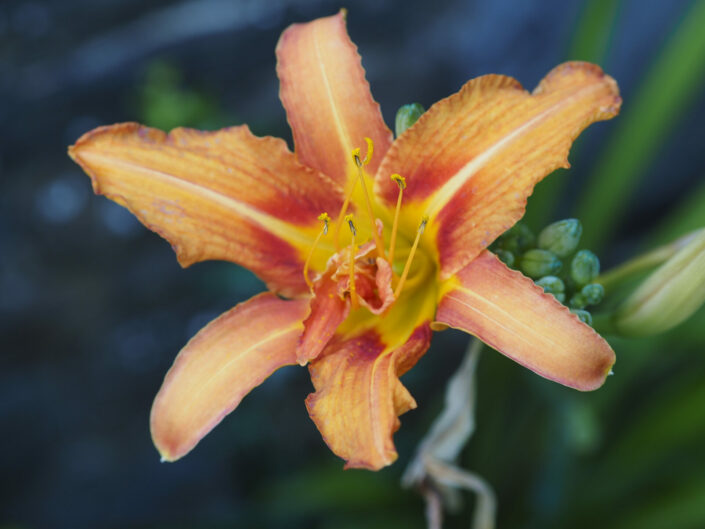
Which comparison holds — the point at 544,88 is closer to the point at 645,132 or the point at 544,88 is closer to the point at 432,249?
the point at 432,249

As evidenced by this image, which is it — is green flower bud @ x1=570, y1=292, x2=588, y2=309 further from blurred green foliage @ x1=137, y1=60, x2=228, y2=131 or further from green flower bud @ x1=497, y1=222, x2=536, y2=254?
blurred green foliage @ x1=137, y1=60, x2=228, y2=131

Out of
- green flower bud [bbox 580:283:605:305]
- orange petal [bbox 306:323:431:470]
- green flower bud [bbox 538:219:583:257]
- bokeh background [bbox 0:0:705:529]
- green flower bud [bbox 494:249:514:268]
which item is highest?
green flower bud [bbox 538:219:583:257]

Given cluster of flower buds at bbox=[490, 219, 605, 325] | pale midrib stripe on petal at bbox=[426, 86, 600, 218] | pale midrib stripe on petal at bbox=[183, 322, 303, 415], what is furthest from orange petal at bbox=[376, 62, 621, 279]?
pale midrib stripe on petal at bbox=[183, 322, 303, 415]

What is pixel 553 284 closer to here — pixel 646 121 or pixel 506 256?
pixel 506 256

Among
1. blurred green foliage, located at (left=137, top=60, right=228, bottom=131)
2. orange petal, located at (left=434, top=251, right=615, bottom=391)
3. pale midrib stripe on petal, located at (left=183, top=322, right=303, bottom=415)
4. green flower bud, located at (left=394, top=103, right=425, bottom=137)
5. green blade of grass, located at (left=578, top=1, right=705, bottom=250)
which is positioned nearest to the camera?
orange petal, located at (left=434, top=251, right=615, bottom=391)

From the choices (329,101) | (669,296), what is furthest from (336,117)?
(669,296)

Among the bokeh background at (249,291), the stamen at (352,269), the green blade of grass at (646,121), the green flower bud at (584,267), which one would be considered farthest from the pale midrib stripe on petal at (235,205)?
the green blade of grass at (646,121)

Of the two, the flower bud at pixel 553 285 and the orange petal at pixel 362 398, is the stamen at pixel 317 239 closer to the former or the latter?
the orange petal at pixel 362 398
